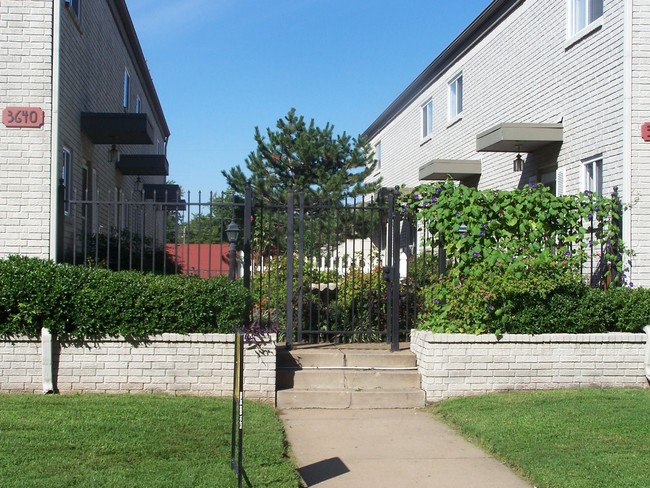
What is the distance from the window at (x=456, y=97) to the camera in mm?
17547

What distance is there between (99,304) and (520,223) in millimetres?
5161

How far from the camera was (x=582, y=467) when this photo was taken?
5984 millimetres

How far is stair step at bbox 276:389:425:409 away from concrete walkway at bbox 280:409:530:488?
13 centimetres

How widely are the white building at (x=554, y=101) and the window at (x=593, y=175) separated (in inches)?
0.6

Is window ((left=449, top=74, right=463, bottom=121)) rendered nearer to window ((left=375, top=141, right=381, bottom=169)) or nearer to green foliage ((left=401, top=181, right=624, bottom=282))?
green foliage ((left=401, top=181, right=624, bottom=282))

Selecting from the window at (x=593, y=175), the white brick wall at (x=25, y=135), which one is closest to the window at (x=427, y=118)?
the window at (x=593, y=175)

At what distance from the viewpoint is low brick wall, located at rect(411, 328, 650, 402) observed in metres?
9.11

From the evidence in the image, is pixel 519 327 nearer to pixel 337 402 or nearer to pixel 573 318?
pixel 573 318

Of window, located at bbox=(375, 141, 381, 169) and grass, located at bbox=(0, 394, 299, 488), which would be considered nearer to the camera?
grass, located at bbox=(0, 394, 299, 488)

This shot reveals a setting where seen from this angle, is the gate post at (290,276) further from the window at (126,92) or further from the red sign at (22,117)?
the window at (126,92)

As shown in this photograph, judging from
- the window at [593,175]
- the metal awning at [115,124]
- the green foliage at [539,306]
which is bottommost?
the green foliage at [539,306]

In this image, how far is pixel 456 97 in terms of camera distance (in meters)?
17.9

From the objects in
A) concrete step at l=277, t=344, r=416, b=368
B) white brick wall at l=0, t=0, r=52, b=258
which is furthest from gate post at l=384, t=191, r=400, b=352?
white brick wall at l=0, t=0, r=52, b=258

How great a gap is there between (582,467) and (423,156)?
15.0 meters
